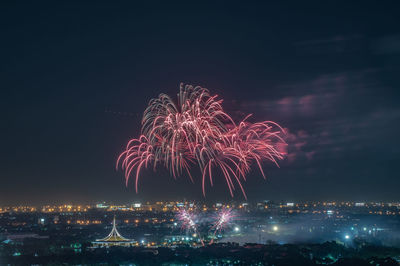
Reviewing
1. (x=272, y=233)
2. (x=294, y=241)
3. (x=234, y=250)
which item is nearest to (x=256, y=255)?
(x=234, y=250)

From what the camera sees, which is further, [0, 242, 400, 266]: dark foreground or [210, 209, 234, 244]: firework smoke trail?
[210, 209, 234, 244]: firework smoke trail

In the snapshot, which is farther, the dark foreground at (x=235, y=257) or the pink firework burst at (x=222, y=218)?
the pink firework burst at (x=222, y=218)

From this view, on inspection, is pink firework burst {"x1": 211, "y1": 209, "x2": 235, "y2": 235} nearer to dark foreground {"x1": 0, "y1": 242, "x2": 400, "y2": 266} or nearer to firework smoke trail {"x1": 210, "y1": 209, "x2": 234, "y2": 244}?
firework smoke trail {"x1": 210, "y1": 209, "x2": 234, "y2": 244}

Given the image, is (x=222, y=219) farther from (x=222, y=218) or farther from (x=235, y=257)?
(x=235, y=257)

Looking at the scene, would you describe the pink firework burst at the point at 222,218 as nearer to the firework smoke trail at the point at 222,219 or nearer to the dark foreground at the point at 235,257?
the firework smoke trail at the point at 222,219

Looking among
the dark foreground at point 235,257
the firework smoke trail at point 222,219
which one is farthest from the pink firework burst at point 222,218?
the dark foreground at point 235,257

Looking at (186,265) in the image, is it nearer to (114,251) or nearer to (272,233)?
(114,251)

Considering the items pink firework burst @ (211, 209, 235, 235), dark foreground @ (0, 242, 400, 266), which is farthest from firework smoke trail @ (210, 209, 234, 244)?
dark foreground @ (0, 242, 400, 266)

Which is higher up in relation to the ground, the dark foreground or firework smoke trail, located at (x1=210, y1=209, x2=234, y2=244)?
firework smoke trail, located at (x1=210, y1=209, x2=234, y2=244)

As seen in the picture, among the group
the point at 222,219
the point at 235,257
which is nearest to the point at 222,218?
the point at 222,219
